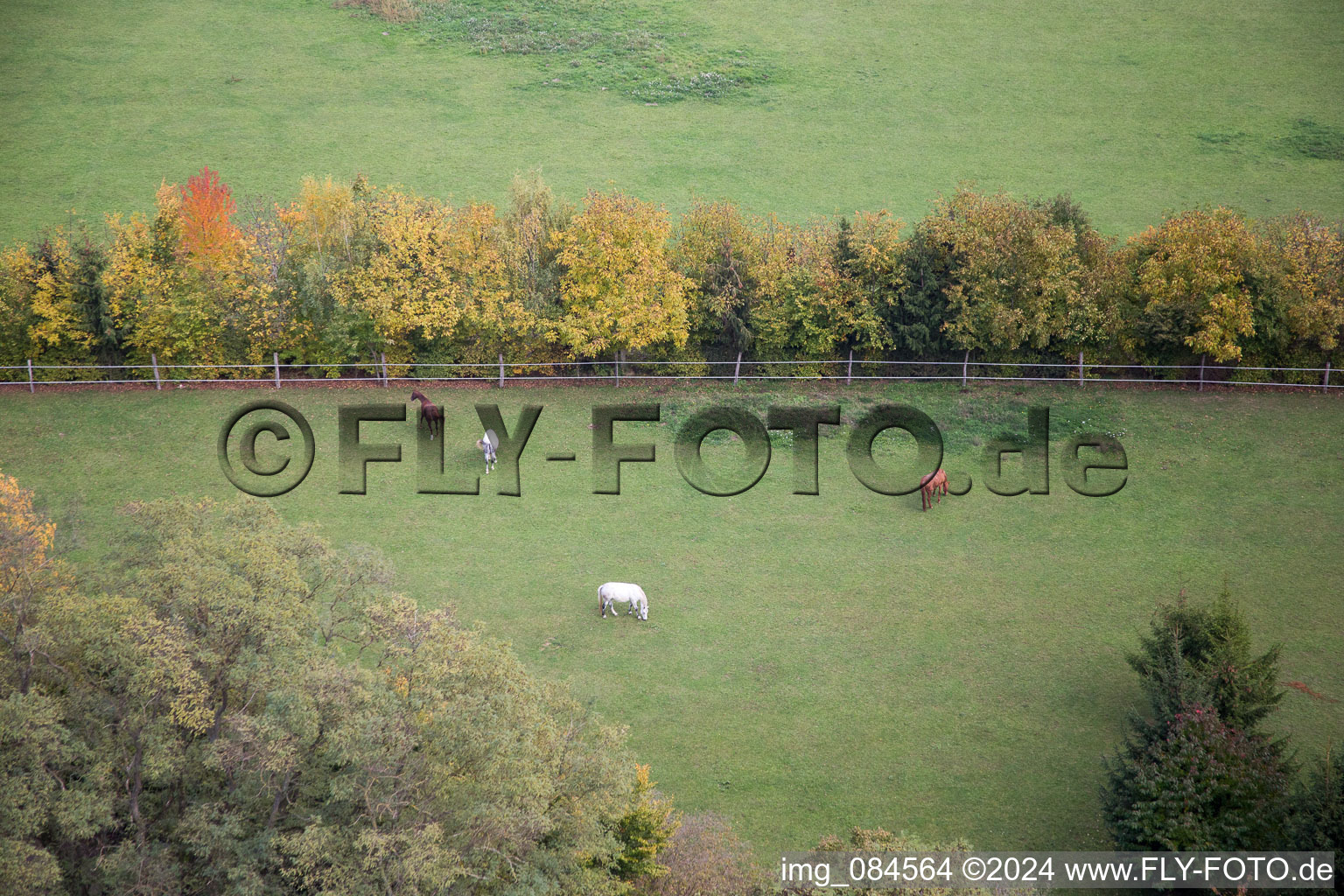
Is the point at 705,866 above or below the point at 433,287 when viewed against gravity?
below

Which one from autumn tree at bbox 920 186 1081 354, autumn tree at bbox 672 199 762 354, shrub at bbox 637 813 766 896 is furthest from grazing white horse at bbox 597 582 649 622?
autumn tree at bbox 920 186 1081 354

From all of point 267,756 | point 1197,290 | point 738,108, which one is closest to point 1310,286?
point 1197,290

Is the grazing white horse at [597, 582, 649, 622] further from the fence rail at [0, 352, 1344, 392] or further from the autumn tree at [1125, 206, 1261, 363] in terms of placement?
the autumn tree at [1125, 206, 1261, 363]

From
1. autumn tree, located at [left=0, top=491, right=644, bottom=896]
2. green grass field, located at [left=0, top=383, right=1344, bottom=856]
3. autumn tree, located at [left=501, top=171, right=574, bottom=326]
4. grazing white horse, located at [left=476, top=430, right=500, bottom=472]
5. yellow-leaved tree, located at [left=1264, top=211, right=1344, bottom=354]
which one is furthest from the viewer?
autumn tree, located at [left=501, top=171, right=574, bottom=326]

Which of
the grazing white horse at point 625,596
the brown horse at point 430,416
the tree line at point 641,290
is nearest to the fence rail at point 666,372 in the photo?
the tree line at point 641,290

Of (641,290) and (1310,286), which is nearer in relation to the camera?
(1310,286)

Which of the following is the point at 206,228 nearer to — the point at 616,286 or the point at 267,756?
the point at 616,286
